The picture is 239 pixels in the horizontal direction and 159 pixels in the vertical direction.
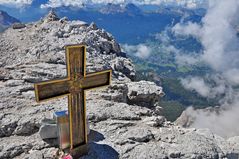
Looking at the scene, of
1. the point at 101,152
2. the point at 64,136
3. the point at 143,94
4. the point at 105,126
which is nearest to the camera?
the point at 64,136

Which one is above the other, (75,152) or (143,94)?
(143,94)

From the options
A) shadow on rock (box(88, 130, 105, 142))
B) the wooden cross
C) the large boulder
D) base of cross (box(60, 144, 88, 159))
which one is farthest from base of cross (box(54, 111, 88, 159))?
the large boulder

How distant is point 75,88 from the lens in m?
14.8

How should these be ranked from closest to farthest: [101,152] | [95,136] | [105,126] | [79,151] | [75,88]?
1. [75,88]
2. [79,151]
3. [101,152]
4. [95,136]
5. [105,126]

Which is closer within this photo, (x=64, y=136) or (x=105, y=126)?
(x=64, y=136)

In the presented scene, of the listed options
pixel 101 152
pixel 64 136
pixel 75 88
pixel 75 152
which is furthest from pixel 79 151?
pixel 75 88

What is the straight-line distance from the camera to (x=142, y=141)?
1717 centimetres

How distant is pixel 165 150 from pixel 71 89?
510 centimetres

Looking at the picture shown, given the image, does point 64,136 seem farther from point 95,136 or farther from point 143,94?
point 143,94

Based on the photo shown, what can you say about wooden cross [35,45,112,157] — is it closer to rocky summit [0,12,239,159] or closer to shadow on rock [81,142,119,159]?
shadow on rock [81,142,119,159]

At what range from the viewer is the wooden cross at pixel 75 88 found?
46.2 ft

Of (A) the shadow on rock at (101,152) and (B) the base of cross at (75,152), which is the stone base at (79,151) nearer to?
(B) the base of cross at (75,152)

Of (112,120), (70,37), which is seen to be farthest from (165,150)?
(70,37)

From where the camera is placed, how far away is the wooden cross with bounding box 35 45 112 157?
46.2ft
